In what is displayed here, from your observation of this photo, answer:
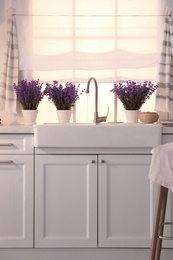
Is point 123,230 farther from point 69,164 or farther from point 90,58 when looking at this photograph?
point 90,58

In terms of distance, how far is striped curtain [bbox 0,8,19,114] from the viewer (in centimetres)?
452

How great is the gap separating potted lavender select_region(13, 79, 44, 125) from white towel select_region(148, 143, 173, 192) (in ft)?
5.45

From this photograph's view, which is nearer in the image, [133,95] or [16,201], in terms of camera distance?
[16,201]

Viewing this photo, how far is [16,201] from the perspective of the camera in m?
3.97

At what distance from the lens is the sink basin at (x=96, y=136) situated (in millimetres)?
3869

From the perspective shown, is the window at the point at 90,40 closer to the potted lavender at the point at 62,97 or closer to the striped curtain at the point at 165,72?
the striped curtain at the point at 165,72

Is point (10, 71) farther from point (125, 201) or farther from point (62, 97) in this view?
point (125, 201)

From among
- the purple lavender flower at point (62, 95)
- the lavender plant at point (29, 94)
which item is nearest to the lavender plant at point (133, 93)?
the purple lavender flower at point (62, 95)

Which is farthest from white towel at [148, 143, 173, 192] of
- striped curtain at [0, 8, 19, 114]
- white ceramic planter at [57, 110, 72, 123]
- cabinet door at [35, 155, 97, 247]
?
striped curtain at [0, 8, 19, 114]

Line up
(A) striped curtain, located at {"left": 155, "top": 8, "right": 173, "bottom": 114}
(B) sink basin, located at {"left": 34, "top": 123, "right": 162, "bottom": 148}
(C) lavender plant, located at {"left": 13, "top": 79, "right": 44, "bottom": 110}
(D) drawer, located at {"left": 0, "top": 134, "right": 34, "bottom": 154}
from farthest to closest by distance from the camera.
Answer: (A) striped curtain, located at {"left": 155, "top": 8, "right": 173, "bottom": 114} → (C) lavender plant, located at {"left": 13, "top": 79, "right": 44, "bottom": 110} → (D) drawer, located at {"left": 0, "top": 134, "right": 34, "bottom": 154} → (B) sink basin, located at {"left": 34, "top": 123, "right": 162, "bottom": 148}

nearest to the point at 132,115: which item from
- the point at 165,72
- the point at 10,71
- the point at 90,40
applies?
the point at 165,72

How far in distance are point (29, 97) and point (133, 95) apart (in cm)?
86

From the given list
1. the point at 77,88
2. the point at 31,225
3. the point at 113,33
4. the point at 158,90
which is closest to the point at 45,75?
the point at 77,88

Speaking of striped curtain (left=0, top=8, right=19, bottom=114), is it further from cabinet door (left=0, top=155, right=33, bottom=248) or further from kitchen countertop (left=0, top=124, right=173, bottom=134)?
cabinet door (left=0, top=155, right=33, bottom=248)
